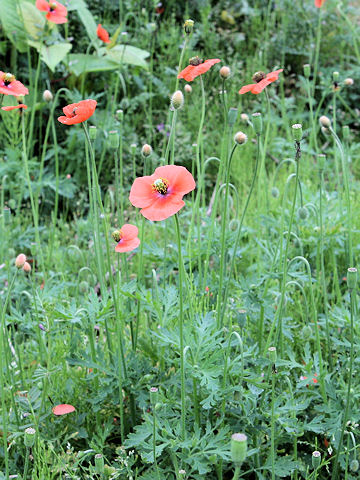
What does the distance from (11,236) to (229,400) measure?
143 cm

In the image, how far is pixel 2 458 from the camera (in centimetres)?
167

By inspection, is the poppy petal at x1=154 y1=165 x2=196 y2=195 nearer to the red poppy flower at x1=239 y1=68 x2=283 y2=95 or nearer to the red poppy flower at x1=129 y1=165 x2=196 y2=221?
the red poppy flower at x1=129 y1=165 x2=196 y2=221

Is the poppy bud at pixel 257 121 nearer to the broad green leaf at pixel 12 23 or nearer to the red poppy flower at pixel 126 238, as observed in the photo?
the red poppy flower at pixel 126 238

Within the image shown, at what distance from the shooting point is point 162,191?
129 centimetres

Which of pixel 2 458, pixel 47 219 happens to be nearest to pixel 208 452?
pixel 2 458

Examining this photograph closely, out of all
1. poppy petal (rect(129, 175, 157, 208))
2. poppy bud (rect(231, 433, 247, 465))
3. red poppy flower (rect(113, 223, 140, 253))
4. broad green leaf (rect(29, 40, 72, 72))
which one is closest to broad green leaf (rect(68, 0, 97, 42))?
broad green leaf (rect(29, 40, 72, 72))

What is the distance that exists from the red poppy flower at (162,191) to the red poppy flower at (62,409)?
1.90ft

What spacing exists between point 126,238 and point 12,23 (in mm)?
2272

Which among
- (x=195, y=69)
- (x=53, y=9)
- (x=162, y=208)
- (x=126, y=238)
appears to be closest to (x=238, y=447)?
(x=162, y=208)

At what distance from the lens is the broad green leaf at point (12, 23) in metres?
3.36

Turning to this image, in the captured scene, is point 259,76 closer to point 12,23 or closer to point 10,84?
point 10,84

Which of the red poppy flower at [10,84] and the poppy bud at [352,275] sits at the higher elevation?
the red poppy flower at [10,84]

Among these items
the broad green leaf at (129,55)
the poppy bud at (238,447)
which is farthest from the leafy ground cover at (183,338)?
the broad green leaf at (129,55)

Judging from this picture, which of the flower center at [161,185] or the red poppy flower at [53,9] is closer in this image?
the flower center at [161,185]
